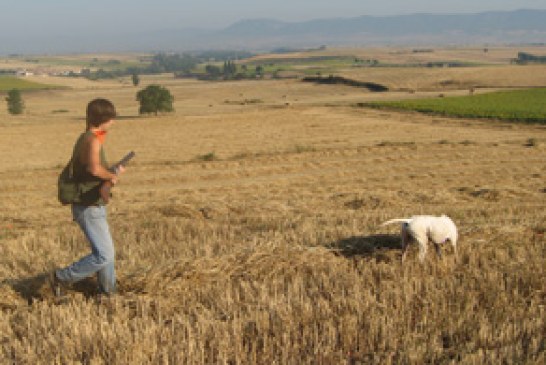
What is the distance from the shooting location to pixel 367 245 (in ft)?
24.8

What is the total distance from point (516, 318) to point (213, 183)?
49.8 ft

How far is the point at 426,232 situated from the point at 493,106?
4006 cm

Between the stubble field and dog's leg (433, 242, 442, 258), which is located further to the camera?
dog's leg (433, 242, 442, 258)

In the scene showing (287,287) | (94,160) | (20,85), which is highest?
(20,85)

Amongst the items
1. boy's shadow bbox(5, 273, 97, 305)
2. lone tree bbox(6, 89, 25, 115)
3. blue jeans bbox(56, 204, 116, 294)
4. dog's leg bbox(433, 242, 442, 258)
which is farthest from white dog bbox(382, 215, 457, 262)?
lone tree bbox(6, 89, 25, 115)

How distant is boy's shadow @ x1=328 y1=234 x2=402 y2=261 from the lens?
7.30m

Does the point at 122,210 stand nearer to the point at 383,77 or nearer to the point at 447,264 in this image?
the point at 447,264

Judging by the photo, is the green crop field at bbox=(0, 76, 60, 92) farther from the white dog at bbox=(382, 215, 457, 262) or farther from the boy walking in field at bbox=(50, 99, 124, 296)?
the white dog at bbox=(382, 215, 457, 262)

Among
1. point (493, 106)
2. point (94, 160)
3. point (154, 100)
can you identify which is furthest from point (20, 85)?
point (94, 160)

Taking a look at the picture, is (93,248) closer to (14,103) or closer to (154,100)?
(154,100)

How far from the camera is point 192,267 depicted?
6.60 metres

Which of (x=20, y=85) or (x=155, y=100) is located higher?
(x=20, y=85)

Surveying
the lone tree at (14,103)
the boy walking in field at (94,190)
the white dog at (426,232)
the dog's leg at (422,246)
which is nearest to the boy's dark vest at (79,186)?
the boy walking in field at (94,190)

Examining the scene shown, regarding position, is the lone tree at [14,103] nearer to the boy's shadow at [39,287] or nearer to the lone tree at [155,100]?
the lone tree at [155,100]
